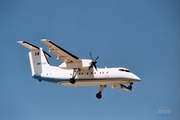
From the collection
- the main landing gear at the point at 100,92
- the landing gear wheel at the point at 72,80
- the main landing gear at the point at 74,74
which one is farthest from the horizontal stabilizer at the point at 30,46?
the main landing gear at the point at 100,92

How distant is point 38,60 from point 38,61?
4.4 inches

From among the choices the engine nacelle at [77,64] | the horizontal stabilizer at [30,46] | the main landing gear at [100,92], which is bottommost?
the main landing gear at [100,92]

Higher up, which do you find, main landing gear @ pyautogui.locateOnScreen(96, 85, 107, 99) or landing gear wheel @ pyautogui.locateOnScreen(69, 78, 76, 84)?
landing gear wheel @ pyautogui.locateOnScreen(69, 78, 76, 84)

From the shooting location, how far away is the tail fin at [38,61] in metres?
26.7

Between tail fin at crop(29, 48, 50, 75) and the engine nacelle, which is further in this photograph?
tail fin at crop(29, 48, 50, 75)

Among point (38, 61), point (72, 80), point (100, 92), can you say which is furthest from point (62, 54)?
point (100, 92)

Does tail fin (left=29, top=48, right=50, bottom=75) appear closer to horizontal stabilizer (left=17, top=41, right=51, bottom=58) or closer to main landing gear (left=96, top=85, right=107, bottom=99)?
horizontal stabilizer (left=17, top=41, right=51, bottom=58)

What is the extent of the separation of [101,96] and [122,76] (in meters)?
3.25

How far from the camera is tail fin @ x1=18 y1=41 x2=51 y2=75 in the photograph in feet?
87.6

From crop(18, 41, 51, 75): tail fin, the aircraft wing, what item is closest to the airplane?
the aircraft wing

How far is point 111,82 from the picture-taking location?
78.5 feet

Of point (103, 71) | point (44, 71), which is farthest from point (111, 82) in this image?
point (44, 71)

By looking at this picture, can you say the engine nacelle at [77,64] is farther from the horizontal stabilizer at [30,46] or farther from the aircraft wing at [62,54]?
the horizontal stabilizer at [30,46]

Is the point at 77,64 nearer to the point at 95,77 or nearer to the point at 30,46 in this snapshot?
the point at 95,77
